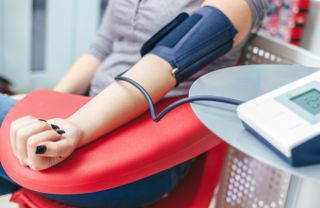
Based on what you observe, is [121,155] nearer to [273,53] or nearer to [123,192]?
[123,192]

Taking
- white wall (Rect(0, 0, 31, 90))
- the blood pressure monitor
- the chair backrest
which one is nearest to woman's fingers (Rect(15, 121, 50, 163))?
the blood pressure monitor

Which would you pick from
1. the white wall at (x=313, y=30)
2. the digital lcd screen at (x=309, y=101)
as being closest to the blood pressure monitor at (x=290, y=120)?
the digital lcd screen at (x=309, y=101)

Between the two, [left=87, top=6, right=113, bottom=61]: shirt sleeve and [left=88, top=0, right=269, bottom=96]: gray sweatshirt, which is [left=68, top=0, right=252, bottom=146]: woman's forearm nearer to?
[left=88, top=0, right=269, bottom=96]: gray sweatshirt

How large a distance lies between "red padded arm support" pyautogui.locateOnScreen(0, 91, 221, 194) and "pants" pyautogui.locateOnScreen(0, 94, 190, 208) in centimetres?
10

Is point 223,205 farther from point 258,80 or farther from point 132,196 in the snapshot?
point 258,80

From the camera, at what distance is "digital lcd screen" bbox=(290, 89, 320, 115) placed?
1.65 ft

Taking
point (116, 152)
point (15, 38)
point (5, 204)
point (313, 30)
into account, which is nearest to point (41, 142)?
point (116, 152)

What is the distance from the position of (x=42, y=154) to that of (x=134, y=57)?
1.31 feet

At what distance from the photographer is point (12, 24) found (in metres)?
1.80

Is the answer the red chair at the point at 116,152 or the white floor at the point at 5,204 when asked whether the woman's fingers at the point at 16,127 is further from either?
the white floor at the point at 5,204

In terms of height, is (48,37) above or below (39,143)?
below

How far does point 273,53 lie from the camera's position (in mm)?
961

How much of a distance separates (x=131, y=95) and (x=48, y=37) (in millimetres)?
1262

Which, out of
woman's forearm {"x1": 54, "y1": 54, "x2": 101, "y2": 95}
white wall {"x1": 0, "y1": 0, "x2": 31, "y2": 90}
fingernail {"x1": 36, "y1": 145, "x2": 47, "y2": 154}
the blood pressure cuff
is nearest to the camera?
fingernail {"x1": 36, "y1": 145, "x2": 47, "y2": 154}
